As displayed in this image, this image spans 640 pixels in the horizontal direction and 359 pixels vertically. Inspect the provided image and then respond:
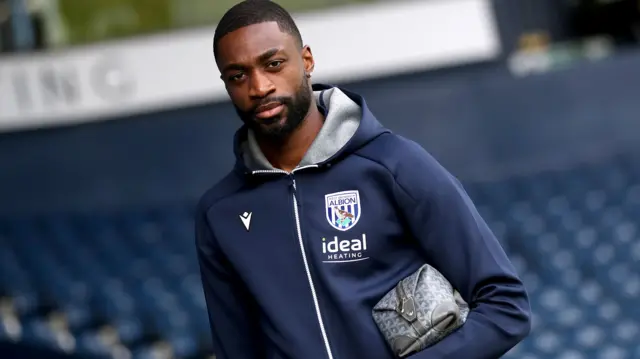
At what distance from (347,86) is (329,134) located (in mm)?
6262

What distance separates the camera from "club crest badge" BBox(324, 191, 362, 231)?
1.65m

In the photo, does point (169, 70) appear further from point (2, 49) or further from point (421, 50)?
point (421, 50)

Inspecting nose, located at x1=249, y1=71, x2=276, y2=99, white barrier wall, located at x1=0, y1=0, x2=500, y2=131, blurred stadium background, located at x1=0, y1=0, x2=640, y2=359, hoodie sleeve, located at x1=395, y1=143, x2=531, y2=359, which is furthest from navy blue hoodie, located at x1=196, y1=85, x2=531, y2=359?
white barrier wall, located at x1=0, y1=0, x2=500, y2=131

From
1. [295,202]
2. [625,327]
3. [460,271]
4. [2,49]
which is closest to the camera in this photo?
[460,271]

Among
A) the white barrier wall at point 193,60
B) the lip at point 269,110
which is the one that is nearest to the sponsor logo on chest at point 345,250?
the lip at point 269,110

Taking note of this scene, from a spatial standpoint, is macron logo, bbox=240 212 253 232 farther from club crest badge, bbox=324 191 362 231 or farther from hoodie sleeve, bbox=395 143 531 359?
hoodie sleeve, bbox=395 143 531 359

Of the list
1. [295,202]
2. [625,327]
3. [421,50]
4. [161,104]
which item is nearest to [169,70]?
[161,104]

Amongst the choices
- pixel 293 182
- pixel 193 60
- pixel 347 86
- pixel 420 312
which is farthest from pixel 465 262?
pixel 193 60

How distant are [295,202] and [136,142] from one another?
625 centimetres

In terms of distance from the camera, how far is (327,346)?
1.66 metres

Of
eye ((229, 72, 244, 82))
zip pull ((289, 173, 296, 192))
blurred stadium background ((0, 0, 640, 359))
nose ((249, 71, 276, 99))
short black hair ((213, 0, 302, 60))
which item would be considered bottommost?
blurred stadium background ((0, 0, 640, 359))

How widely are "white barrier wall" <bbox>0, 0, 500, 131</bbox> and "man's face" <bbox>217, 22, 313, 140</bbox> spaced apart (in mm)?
6243

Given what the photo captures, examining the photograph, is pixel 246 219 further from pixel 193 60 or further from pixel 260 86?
pixel 193 60

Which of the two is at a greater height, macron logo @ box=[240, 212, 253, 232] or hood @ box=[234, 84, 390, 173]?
hood @ box=[234, 84, 390, 173]
